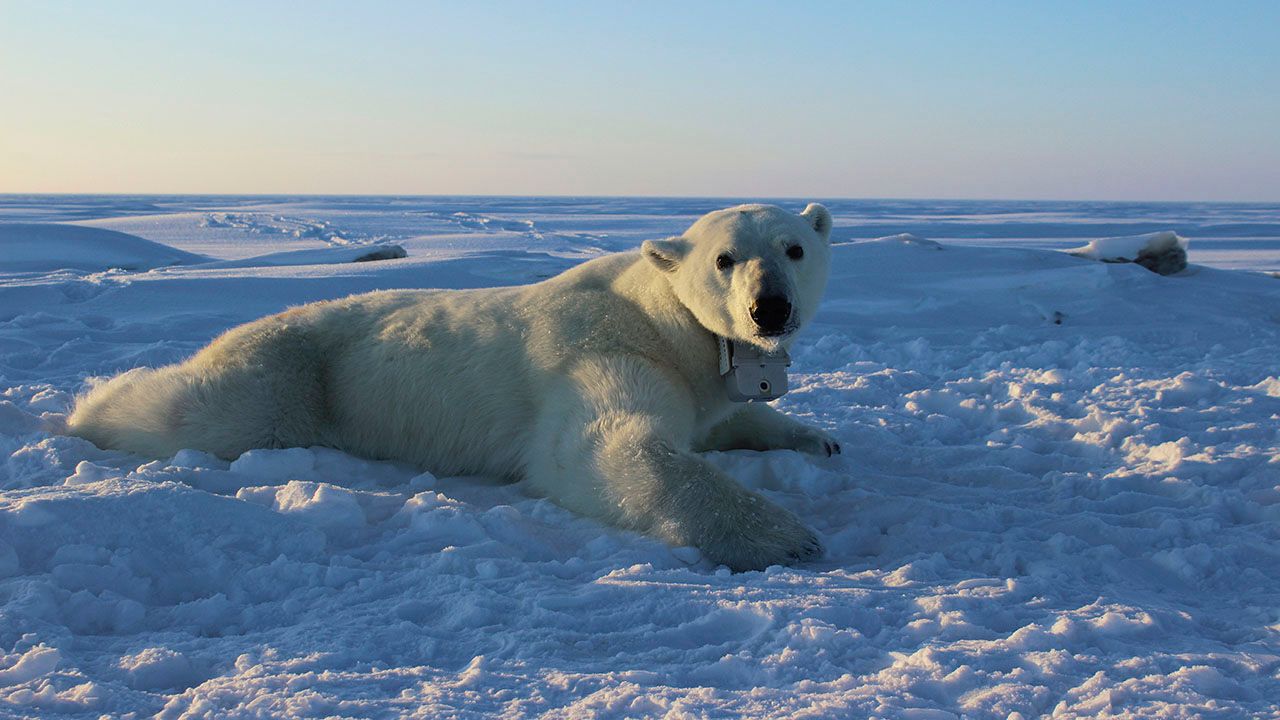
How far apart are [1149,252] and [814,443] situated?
5.97 metres

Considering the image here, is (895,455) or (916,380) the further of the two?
(916,380)

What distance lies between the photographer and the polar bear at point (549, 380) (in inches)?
108

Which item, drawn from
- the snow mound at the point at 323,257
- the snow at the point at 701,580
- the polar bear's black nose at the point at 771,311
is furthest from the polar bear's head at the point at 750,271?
the snow mound at the point at 323,257

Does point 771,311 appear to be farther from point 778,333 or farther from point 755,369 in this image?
point 755,369

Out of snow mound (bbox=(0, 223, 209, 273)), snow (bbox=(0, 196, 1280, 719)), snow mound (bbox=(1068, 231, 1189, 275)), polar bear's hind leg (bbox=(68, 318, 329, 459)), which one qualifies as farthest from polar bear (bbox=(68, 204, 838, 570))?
snow mound (bbox=(0, 223, 209, 273))

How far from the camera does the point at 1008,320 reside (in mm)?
Result: 6801

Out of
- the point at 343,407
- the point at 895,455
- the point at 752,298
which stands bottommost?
the point at 895,455

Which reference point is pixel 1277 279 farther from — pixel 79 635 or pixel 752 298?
pixel 79 635

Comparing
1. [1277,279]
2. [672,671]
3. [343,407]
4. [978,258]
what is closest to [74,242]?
[343,407]

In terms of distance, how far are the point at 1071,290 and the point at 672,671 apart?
21.3 feet

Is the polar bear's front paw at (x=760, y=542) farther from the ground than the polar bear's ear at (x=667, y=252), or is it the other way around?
the polar bear's ear at (x=667, y=252)

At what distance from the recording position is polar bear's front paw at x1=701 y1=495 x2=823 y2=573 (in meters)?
2.39

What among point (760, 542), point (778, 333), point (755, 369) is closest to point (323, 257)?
point (755, 369)

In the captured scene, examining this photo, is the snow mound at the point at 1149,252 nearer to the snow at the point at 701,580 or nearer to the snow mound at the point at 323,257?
the snow at the point at 701,580
